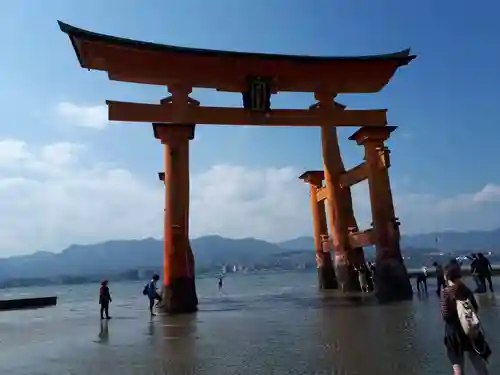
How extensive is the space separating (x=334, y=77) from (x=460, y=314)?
52.8ft

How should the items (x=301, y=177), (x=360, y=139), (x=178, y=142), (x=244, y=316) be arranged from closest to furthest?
(x=244, y=316) < (x=178, y=142) < (x=360, y=139) < (x=301, y=177)

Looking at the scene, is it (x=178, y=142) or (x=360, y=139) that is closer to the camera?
(x=178, y=142)

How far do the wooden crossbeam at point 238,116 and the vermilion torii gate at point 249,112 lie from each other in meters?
0.03

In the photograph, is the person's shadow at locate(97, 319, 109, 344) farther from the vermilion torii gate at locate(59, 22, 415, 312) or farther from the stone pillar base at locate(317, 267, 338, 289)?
the stone pillar base at locate(317, 267, 338, 289)

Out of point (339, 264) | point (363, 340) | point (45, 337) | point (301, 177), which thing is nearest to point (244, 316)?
point (45, 337)

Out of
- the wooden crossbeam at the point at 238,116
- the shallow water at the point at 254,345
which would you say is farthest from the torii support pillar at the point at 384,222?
the shallow water at the point at 254,345

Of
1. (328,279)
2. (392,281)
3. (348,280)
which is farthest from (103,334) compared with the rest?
(328,279)

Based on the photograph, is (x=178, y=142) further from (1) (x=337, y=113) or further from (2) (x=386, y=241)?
(2) (x=386, y=241)

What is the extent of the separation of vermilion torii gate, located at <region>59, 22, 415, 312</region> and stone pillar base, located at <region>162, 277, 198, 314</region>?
0.03m

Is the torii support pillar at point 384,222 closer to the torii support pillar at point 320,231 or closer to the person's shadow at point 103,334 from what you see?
the torii support pillar at point 320,231

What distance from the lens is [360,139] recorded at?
18.8 m

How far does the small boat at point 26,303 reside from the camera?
82.9 feet

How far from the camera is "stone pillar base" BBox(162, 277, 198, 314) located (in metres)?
16.2

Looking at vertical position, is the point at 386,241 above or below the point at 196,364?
above
